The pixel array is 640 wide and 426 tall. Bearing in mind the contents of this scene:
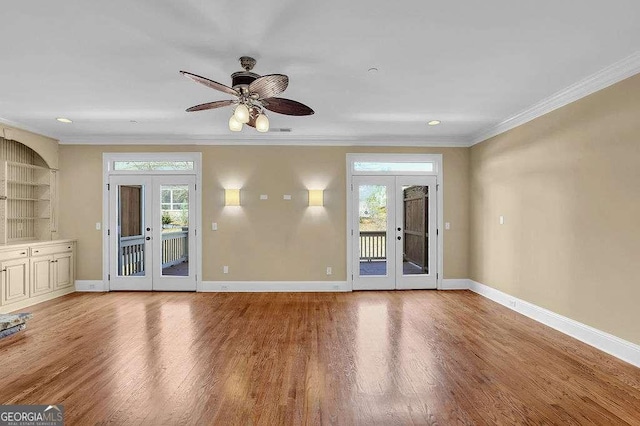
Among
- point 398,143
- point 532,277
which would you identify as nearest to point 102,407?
point 532,277

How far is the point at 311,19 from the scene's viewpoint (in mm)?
2236

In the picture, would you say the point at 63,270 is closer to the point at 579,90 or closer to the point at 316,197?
the point at 316,197

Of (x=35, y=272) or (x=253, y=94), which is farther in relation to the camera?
(x=35, y=272)

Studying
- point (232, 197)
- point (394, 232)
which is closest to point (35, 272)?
point (232, 197)

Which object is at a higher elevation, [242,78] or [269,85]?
[242,78]

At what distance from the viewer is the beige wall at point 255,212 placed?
5.54 m

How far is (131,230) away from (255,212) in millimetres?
2296

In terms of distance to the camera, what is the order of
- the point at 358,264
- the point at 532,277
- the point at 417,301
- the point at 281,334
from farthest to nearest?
1. the point at 358,264
2. the point at 417,301
3. the point at 532,277
4. the point at 281,334

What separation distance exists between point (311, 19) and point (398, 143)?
3.76 metres

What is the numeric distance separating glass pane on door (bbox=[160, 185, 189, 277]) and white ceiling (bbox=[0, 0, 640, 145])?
153 centimetres

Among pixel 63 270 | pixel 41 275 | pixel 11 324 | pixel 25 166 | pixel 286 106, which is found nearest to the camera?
pixel 286 106

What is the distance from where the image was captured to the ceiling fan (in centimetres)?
246

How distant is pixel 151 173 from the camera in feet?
18.1

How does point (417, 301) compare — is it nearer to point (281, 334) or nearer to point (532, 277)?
point (532, 277)
